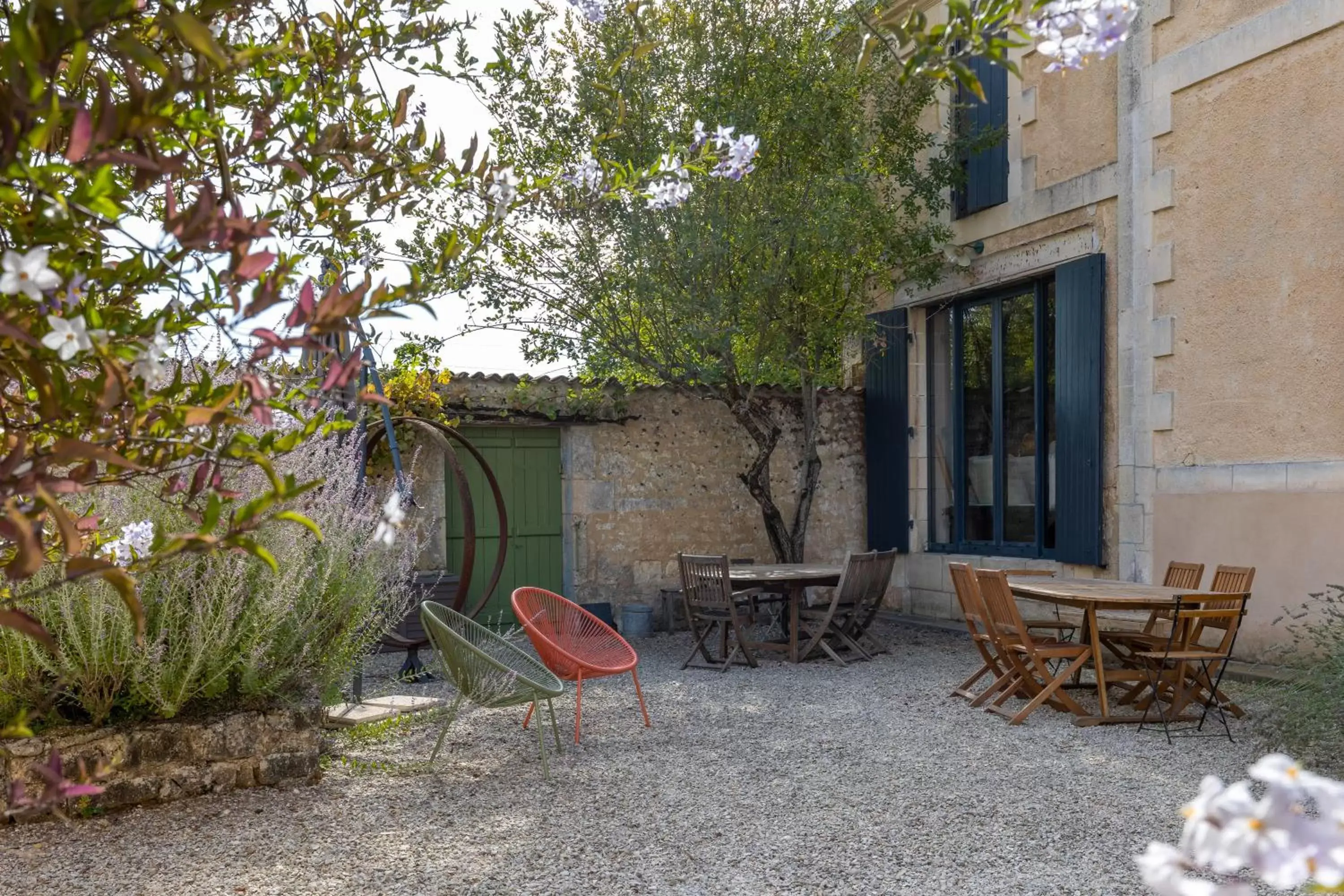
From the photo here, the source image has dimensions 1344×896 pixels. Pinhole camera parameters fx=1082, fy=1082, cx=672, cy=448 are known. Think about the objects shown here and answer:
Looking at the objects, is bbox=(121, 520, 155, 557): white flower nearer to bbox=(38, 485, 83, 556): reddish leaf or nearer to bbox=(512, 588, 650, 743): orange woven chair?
bbox=(512, 588, 650, 743): orange woven chair

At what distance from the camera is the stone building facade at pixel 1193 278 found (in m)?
6.09

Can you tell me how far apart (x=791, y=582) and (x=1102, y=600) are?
235cm

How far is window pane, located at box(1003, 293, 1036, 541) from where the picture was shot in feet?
27.0

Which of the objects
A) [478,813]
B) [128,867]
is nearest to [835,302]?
[478,813]

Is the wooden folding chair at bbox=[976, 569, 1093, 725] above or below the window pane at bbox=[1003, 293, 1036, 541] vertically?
below

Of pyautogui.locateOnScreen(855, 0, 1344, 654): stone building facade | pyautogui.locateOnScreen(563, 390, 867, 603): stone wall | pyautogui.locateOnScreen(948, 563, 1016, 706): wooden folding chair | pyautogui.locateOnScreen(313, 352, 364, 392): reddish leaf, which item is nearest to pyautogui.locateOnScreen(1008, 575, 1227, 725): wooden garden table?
pyautogui.locateOnScreen(948, 563, 1016, 706): wooden folding chair

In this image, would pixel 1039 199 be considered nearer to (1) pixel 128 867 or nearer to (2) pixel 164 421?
(1) pixel 128 867

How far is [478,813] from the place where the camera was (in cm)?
387

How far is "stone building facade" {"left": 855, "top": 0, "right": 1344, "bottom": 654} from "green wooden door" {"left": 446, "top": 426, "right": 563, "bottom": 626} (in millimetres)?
3405

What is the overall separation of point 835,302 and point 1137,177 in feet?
7.63

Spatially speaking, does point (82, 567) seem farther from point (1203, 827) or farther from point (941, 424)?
point (941, 424)

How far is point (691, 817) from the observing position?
3785 millimetres

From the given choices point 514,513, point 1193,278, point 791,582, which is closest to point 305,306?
point 791,582

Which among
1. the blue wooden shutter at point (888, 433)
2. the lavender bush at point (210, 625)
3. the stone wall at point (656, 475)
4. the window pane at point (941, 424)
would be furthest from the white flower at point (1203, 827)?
the window pane at point (941, 424)
